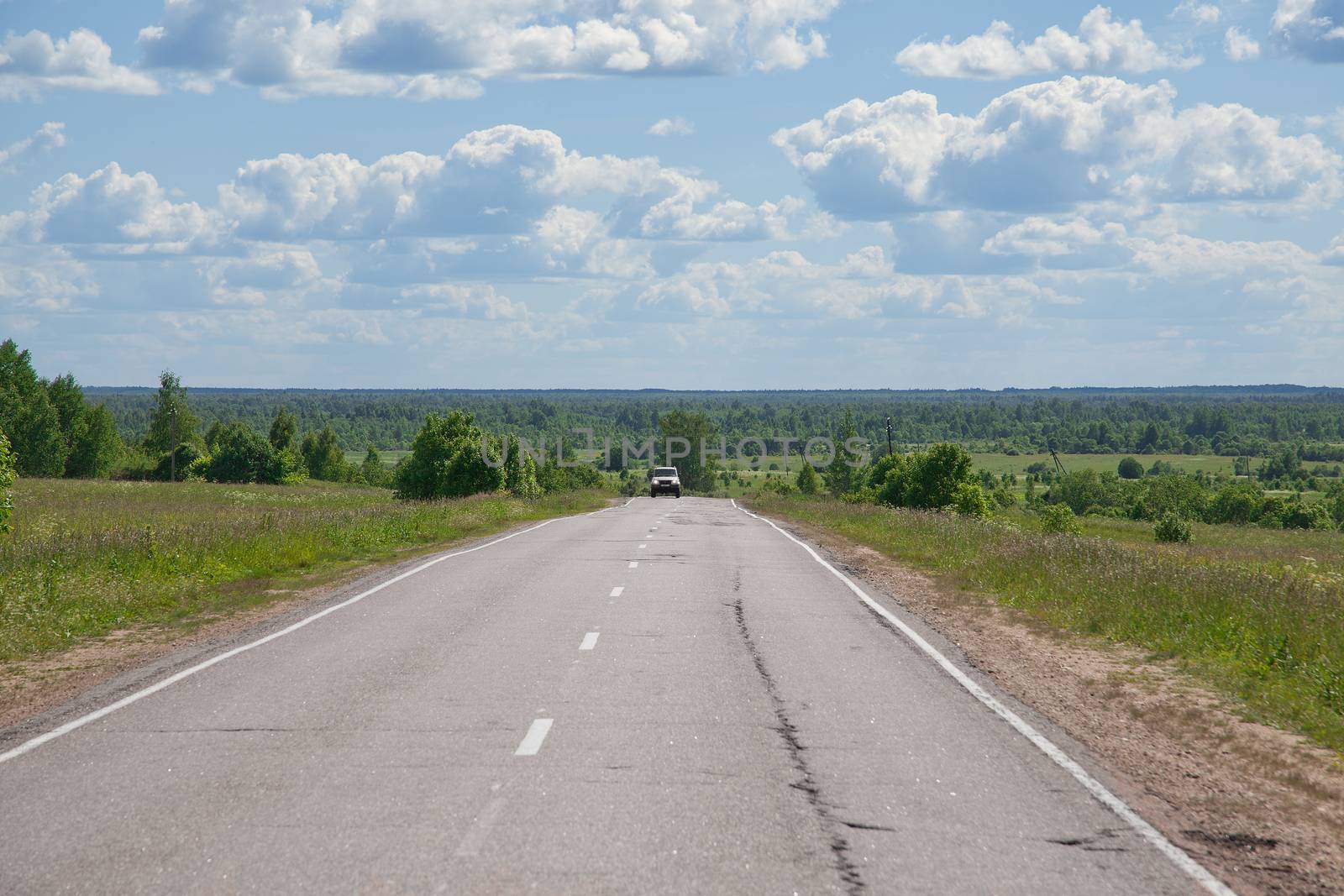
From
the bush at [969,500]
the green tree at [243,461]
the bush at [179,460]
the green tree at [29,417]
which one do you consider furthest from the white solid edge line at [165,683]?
the bush at [179,460]

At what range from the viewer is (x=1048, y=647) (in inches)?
593

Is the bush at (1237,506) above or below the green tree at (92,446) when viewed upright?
below

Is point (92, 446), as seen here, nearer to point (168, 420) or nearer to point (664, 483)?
point (168, 420)

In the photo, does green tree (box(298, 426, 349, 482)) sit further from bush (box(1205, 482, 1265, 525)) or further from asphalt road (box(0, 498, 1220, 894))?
asphalt road (box(0, 498, 1220, 894))

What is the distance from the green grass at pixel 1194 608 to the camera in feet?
38.2

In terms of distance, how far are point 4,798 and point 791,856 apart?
4701 millimetres

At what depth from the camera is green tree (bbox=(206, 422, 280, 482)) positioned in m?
132

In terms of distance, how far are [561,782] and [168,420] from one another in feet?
492

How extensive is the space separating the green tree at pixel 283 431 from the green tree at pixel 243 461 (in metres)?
19.5

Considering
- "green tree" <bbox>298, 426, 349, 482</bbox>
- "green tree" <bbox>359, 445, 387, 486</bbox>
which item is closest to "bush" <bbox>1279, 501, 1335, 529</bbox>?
"green tree" <bbox>359, 445, 387, 486</bbox>

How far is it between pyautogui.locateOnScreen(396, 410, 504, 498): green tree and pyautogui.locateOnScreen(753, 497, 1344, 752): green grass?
43540 mm

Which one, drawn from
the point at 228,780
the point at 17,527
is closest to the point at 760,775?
the point at 228,780

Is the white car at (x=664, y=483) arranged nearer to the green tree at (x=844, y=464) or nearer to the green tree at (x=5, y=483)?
the green tree at (x=5, y=483)

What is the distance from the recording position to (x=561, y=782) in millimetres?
7938
